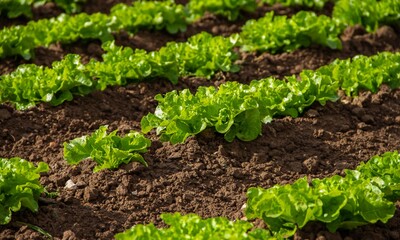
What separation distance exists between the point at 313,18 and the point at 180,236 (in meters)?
4.75

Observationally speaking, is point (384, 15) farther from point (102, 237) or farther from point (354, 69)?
point (102, 237)

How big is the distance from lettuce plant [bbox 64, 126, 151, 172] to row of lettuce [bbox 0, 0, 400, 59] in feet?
8.44

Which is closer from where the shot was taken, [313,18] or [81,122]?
[81,122]

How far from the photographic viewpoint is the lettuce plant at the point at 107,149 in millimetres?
6645

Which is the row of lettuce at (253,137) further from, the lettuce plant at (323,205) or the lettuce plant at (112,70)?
the lettuce plant at (112,70)

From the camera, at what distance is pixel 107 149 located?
6613 millimetres

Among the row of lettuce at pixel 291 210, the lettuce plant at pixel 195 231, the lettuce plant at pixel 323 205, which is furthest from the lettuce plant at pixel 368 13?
the lettuce plant at pixel 195 231

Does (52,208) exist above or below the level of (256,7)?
above

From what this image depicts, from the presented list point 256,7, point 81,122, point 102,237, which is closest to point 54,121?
point 81,122

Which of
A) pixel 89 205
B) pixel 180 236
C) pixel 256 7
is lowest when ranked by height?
pixel 256 7

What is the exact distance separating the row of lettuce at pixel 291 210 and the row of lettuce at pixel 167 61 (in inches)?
85.0

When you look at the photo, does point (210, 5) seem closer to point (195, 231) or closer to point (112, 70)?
point (112, 70)

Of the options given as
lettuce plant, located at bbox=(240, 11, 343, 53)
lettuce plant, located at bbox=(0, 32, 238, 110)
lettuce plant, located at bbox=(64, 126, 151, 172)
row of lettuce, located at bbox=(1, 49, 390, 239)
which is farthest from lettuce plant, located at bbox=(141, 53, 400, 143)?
lettuce plant, located at bbox=(240, 11, 343, 53)

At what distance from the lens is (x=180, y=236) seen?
531 centimetres
